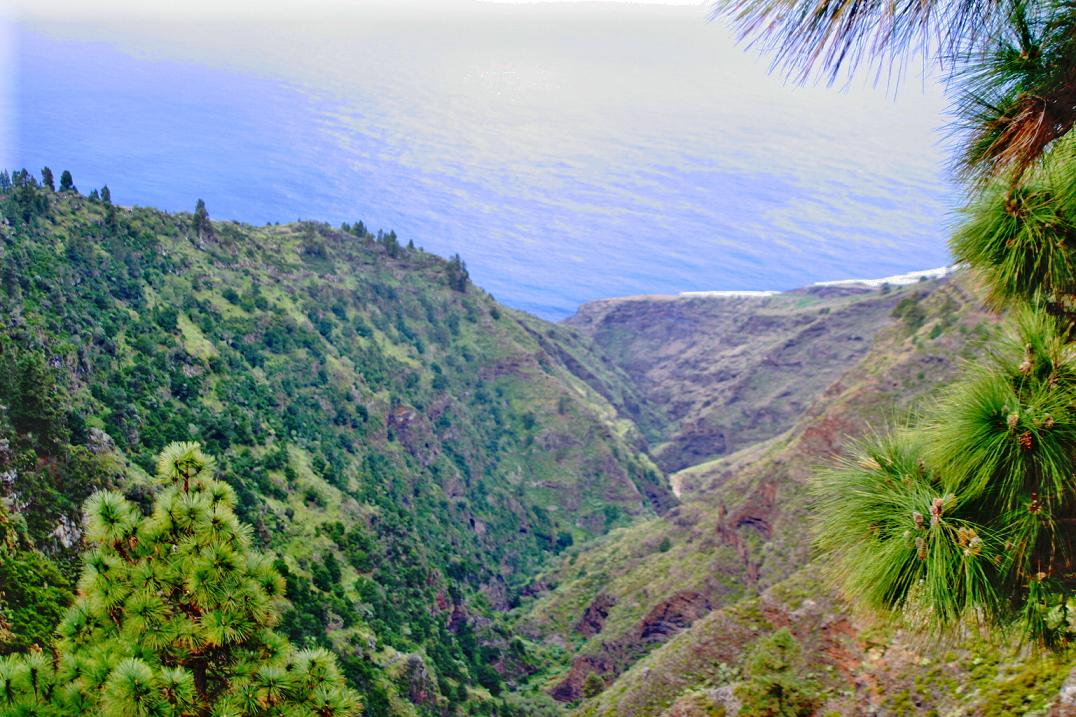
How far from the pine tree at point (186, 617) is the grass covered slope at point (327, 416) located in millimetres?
9159

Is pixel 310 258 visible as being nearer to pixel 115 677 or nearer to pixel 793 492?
pixel 793 492

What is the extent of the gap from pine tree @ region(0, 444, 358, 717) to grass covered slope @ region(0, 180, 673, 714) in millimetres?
9159

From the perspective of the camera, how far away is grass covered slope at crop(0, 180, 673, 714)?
102 feet

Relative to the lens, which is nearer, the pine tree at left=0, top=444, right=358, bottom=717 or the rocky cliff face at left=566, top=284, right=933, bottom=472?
the pine tree at left=0, top=444, right=358, bottom=717

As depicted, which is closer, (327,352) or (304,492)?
(304,492)

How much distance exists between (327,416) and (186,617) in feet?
158

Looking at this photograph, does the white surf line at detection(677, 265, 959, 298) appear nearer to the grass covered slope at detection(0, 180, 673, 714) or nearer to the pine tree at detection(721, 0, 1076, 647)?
the grass covered slope at detection(0, 180, 673, 714)

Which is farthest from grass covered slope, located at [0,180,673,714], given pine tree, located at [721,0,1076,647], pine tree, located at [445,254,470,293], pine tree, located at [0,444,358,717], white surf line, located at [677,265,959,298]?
white surf line, located at [677,265,959,298]

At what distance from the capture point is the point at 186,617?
326 inches

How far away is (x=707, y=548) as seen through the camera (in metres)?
50.6

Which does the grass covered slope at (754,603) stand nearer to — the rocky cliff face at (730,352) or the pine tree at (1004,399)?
the pine tree at (1004,399)

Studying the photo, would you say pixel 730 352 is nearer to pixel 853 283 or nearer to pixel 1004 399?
pixel 853 283

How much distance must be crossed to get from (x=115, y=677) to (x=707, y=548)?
4638 centimetres

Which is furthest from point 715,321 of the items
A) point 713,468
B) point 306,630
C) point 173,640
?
point 173,640
